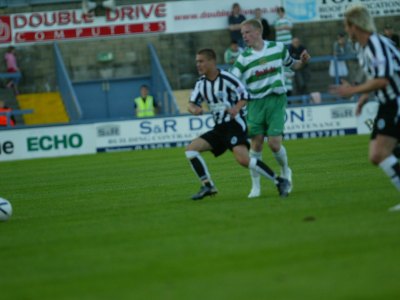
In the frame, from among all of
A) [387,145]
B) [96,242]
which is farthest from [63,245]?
[387,145]

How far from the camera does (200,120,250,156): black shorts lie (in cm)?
1407

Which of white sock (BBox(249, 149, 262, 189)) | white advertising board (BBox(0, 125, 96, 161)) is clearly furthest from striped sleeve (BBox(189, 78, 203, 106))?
white advertising board (BBox(0, 125, 96, 161))

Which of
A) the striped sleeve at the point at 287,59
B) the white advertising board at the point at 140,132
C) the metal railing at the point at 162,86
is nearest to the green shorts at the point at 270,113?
the striped sleeve at the point at 287,59

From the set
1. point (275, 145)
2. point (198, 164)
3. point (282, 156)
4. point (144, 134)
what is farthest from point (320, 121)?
point (198, 164)

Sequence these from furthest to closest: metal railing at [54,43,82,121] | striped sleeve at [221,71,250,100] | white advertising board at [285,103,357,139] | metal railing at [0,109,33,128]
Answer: metal railing at [54,43,82,121], metal railing at [0,109,33,128], white advertising board at [285,103,357,139], striped sleeve at [221,71,250,100]

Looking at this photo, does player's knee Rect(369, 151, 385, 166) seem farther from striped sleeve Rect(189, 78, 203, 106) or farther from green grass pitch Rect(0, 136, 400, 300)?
striped sleeve Rect(189, 78, 203, 106)

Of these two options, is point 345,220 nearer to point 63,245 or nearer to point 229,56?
point 63,245

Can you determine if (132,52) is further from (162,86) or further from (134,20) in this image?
(162,86)

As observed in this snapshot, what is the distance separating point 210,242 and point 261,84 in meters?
4.78

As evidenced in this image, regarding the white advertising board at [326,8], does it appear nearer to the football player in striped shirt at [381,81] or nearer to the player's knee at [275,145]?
the player's knee at [275,145]

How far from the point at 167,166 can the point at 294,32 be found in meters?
16.7

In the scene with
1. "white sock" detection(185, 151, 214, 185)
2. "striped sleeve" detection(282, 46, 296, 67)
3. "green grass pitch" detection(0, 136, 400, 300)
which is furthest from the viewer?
"striped sleeve" detection(282, 46, 296, 67)

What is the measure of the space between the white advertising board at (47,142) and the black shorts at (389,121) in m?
21.4

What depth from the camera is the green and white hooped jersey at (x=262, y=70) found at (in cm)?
1416
